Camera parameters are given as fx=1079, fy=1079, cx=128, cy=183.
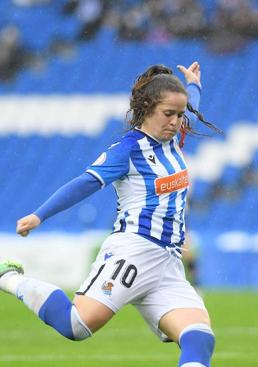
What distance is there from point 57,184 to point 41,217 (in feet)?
44.5

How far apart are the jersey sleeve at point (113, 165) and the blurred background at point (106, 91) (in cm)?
1239

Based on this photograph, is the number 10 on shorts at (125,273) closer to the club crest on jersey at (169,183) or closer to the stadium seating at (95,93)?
the club crest on jersey at (169,183)

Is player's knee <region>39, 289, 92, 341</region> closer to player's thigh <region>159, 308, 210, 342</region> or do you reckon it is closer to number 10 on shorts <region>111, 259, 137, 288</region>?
number 10 on shorts <region>111, 259, 137, 288</region>

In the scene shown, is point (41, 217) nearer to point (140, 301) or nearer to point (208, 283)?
point (140, 301)

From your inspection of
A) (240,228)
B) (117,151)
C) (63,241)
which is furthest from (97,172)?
(240,228)

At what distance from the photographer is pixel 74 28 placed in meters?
20.3

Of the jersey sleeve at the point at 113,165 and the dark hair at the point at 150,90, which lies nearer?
the jersey sleeve at the point at 113,165

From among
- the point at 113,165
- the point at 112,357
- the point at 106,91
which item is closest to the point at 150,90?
the point at 113,165

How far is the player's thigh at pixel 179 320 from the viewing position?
5.12 meters

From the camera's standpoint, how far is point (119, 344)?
9.12 metres

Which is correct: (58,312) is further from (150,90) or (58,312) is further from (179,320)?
(150,90)

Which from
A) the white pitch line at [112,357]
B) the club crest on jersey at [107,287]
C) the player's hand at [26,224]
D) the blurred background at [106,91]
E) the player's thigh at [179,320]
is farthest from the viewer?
the blurred background at [106,91]

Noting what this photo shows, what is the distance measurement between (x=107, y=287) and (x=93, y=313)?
0.14 m

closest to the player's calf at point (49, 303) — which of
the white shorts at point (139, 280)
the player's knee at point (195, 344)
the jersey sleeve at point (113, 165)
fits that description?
the white shorts at point (139, 280)
